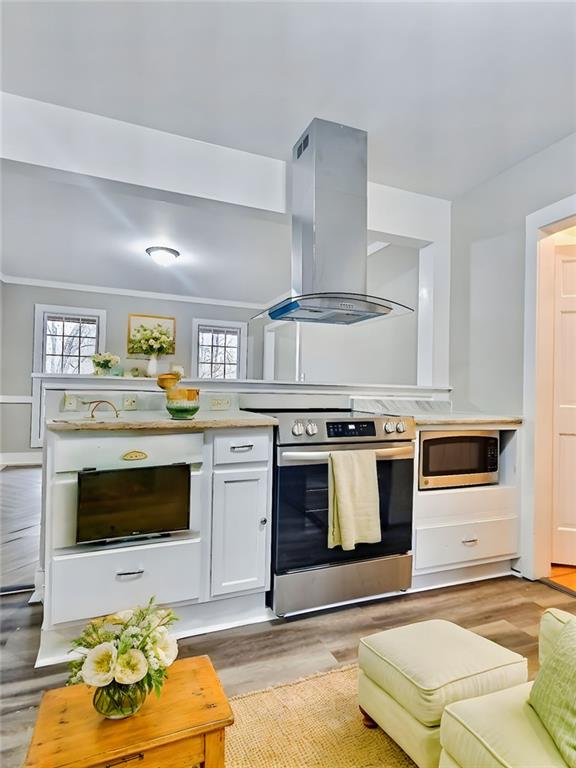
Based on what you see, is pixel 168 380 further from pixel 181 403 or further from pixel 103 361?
pixel 103 361

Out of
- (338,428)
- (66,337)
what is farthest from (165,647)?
(66,337)

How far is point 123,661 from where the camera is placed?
0.94 metres

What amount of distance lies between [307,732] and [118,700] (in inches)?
31.6

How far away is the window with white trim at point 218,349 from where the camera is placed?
25.1ft

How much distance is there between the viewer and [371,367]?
482 cm

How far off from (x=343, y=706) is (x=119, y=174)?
282cm

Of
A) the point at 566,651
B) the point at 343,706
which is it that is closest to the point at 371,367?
the point at 343,706

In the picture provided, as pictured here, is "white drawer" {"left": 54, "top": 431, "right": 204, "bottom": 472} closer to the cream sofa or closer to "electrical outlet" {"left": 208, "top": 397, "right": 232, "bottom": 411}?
"electrical outlet" {"left": 208, "top": 397, "right": 232, "bottom": 411}

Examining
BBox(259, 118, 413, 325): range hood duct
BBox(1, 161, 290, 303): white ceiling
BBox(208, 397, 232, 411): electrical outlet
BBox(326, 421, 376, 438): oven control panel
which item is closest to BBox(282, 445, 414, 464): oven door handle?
BBox(326, 421, 376, 438): oven control panel

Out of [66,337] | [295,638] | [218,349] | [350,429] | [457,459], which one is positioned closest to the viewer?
[295,638]

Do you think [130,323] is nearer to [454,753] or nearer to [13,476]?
[13,476]

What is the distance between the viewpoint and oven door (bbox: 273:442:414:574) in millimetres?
2184

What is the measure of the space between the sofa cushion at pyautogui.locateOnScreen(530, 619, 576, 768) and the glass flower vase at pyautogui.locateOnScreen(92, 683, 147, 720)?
904 mm

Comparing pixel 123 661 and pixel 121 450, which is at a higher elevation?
pixel 121 450
